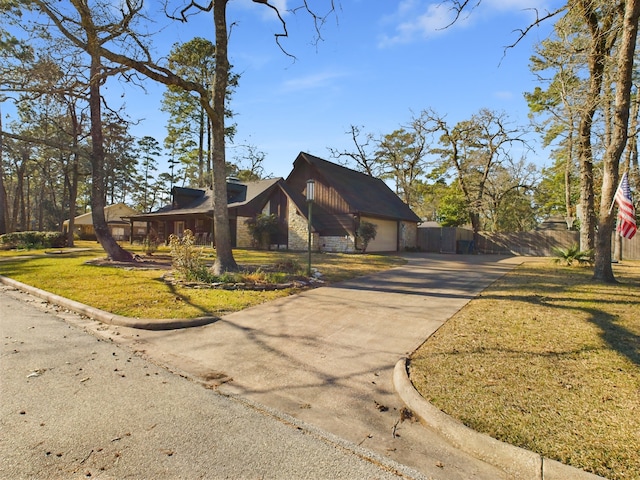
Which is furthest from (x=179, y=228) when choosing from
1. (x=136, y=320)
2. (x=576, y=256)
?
(x=576, y=256)

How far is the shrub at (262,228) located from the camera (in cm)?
2219

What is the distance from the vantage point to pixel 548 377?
349 cm

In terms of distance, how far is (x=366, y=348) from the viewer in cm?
466

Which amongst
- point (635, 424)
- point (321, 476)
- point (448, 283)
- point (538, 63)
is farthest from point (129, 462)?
point (538, 63)

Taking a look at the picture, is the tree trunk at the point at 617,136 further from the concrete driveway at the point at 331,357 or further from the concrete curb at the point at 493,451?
the concrete curb at the point at 493,451

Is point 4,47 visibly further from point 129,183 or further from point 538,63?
point 129,183

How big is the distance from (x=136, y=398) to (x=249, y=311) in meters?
3.30

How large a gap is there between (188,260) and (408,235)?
66.4 feet

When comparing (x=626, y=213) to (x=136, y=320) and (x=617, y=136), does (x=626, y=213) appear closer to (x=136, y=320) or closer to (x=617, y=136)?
(x=617, y=136)

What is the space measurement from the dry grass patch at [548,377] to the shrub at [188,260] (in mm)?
6239

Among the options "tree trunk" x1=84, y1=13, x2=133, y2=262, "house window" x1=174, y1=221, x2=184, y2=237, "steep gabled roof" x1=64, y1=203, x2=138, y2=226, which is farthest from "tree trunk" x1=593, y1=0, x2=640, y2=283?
"steep gabled roof" x1=64, y1=203, x2=138, y2=226

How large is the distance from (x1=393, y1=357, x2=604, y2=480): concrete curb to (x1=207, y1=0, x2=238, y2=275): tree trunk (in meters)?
7.56

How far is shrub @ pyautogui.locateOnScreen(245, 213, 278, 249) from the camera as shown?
2219cm

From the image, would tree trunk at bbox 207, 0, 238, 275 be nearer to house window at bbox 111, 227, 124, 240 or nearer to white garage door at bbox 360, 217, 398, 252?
white garage door at bbox 360, 217, 398, 252
